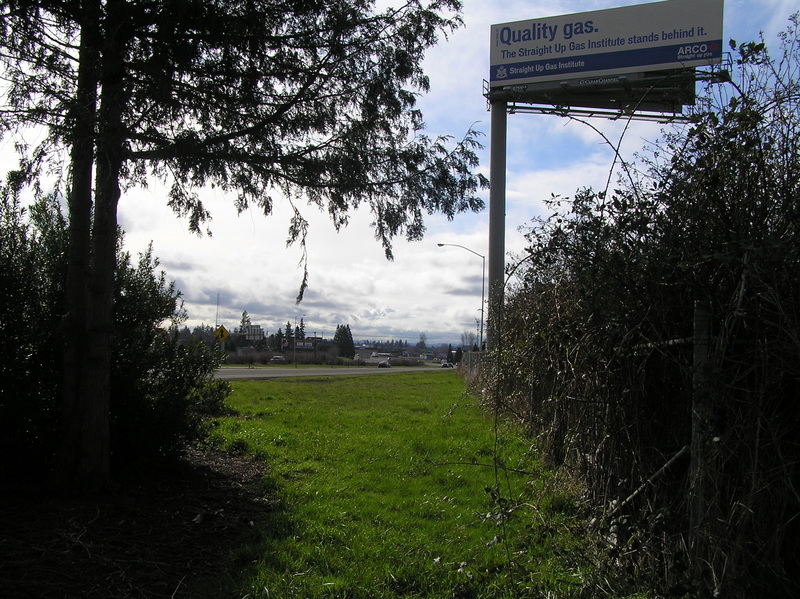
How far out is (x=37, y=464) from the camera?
5652 millimetres

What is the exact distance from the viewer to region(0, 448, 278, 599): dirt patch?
373 cm

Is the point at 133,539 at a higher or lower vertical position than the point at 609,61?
lower

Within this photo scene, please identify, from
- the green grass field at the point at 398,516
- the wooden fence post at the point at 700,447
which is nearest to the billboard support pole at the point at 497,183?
the green grass field at the point at 398,516

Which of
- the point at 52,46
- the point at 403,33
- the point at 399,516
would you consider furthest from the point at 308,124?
the point at 399,516

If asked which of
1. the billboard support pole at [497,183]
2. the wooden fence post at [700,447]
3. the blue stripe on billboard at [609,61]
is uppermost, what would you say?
the blue stripe on billboard at [609,61]

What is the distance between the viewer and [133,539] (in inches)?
177

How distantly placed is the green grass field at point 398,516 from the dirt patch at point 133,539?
0.78 feet

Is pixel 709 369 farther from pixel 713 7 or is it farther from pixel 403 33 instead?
pixel 713 7

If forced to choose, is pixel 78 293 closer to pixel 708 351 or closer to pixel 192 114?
pixel 192 114

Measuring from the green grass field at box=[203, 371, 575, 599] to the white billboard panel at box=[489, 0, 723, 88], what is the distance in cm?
1445

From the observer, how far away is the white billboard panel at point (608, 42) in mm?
18484

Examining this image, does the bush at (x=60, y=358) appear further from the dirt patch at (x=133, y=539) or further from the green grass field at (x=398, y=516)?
the green grass field at (x=398, y=516)

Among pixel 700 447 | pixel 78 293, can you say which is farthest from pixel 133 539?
pixel 700 447

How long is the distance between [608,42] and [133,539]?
65.4ft
